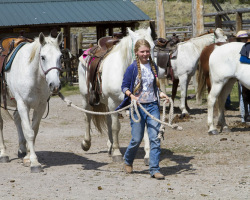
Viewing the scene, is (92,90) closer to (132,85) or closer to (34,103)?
(34,103)

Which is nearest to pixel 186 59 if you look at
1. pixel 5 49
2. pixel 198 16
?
pixel 198 16

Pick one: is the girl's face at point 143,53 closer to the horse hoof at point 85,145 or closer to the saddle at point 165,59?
the horse hoof at point 85,145

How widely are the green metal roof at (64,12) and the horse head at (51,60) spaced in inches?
564

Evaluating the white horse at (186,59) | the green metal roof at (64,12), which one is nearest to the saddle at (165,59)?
the white horse at (186,59)

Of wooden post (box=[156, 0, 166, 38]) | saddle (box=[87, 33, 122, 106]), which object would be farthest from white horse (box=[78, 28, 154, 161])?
wooden post (box=[156, 0, 166, 38])

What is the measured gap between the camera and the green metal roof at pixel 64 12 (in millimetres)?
21734

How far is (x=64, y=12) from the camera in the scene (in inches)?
904

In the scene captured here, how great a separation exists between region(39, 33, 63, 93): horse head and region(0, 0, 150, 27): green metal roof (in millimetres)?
14335

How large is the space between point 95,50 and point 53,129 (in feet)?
11.0

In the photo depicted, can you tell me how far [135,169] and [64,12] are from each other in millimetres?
16670

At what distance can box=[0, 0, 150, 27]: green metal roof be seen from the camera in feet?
71.3

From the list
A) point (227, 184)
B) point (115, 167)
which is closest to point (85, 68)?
point (115, 167)

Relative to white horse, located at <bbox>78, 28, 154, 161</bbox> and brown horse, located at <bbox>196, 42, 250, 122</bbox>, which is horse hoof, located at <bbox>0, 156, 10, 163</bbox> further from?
brown horse, located at <bbox>196, 42, 250, 122</bbox>

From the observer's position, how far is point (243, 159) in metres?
7.86
